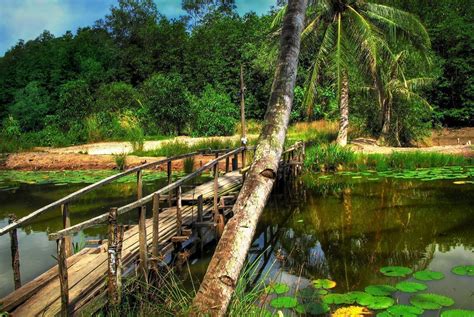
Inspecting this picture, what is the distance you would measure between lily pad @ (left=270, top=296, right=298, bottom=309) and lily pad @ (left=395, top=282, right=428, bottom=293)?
1.40 m

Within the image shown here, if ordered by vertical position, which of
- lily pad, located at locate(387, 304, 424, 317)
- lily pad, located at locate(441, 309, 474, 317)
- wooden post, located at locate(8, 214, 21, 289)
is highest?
wooden post, located at locate(8, 214, 21, 289)

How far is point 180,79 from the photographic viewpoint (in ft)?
92.3

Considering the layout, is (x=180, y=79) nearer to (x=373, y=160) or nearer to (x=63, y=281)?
(x=373, y=160)

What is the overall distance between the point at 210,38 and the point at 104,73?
40.4 ft

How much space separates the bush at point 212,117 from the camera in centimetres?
2586

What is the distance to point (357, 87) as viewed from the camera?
22.8 metres

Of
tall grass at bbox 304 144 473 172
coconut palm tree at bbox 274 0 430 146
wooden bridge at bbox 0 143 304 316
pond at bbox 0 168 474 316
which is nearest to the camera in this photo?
wooden bridge at bbox 0 143 304 316

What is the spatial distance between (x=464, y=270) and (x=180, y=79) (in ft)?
78.6

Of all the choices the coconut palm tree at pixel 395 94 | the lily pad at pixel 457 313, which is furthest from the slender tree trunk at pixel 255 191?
the coconut palm tree at pixel 395 94

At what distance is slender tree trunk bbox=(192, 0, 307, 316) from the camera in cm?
270

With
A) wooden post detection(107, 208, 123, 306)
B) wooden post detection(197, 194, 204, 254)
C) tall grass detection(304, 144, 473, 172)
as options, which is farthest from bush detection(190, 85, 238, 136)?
wooden post detection(107, 208, 123, 306)

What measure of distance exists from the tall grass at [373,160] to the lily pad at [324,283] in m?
11.0

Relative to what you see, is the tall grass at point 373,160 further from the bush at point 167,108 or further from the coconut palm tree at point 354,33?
the bush at point 167,108

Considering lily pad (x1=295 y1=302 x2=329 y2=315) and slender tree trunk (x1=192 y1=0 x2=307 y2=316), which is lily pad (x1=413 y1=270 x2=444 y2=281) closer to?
lily pad (x1=295 y1=302 x2=329 y2=315)
